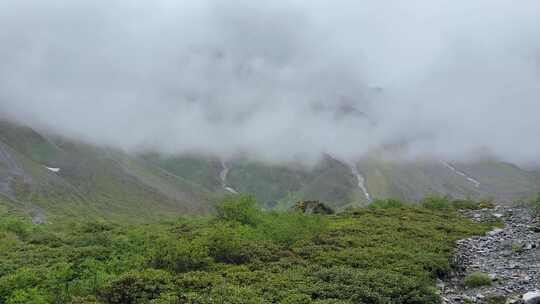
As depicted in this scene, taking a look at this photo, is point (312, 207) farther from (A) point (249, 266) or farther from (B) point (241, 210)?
(A) point (249, 266)

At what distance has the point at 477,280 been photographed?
30.3 m

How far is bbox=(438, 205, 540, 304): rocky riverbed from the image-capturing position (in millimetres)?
27422

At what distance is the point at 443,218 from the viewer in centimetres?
6319

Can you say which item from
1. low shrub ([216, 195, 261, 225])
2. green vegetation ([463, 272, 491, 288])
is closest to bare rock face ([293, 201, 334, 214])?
low shrub ([216, 195, 261, 225])

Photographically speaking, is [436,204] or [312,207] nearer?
[436,204]

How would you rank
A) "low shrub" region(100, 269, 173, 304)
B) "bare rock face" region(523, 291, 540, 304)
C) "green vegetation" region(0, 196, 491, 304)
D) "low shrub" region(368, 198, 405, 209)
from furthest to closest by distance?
"low shrub" region(368, 198, 405, 209)
"low shrub" region(100, 269, 173, 304)
"green vegetation" region(0, 196, 491, 304)
"bare rock face" region(523, 291, 540, 304)

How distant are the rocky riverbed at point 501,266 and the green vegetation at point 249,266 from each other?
4.67ft

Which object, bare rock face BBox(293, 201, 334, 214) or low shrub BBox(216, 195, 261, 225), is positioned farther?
bare rock face BBox(293, 201, 334, 214)

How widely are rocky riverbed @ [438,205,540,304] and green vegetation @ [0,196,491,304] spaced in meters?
1.42

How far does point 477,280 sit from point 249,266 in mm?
14672

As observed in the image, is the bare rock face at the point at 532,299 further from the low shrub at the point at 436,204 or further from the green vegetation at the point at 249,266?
the low shrub at the point at 436,204

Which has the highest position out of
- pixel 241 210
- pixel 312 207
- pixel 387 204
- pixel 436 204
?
pixel 436 204

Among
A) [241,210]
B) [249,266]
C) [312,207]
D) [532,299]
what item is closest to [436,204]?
[312,207]

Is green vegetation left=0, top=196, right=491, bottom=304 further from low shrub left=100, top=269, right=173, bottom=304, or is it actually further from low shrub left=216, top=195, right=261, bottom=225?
low shrub left=216, top=195, right=261, bottom=225
